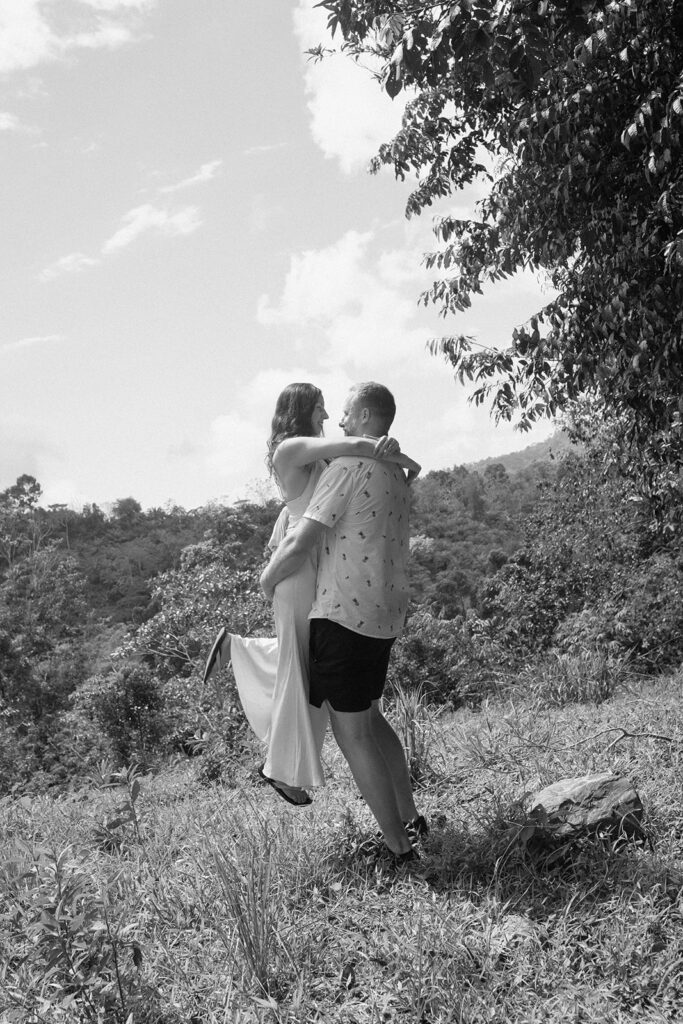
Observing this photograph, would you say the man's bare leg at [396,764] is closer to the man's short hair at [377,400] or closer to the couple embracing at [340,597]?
the couple embracing at [340,597]

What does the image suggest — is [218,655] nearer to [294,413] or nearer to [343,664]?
[343,664]

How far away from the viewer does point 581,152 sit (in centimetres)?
547

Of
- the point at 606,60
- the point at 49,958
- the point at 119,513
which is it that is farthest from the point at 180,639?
the point at 119,513

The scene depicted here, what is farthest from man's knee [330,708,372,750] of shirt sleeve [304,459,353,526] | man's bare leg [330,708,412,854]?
shirt sleeve [304,459,353,526]

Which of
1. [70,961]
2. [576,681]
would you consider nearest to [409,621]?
[576,681]

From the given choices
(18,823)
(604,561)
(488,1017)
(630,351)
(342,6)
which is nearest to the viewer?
(488,1017)

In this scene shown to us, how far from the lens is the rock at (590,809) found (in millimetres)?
3230

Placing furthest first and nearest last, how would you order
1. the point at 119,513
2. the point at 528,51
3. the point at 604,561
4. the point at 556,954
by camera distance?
the point at 119,513 → the point at 604,561 → the point at 528,51 → the point at 556,954

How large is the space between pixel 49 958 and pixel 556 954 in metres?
1.42

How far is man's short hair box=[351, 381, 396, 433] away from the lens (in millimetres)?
3303

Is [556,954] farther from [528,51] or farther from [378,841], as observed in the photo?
[528,51]

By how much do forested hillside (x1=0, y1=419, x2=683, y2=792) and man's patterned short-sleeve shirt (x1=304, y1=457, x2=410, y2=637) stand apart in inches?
61.9

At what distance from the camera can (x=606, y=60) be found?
17.6 ft

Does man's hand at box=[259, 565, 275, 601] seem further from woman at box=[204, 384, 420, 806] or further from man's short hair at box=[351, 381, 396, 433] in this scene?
man's short hair at box=[351, 381, 396, 433]
